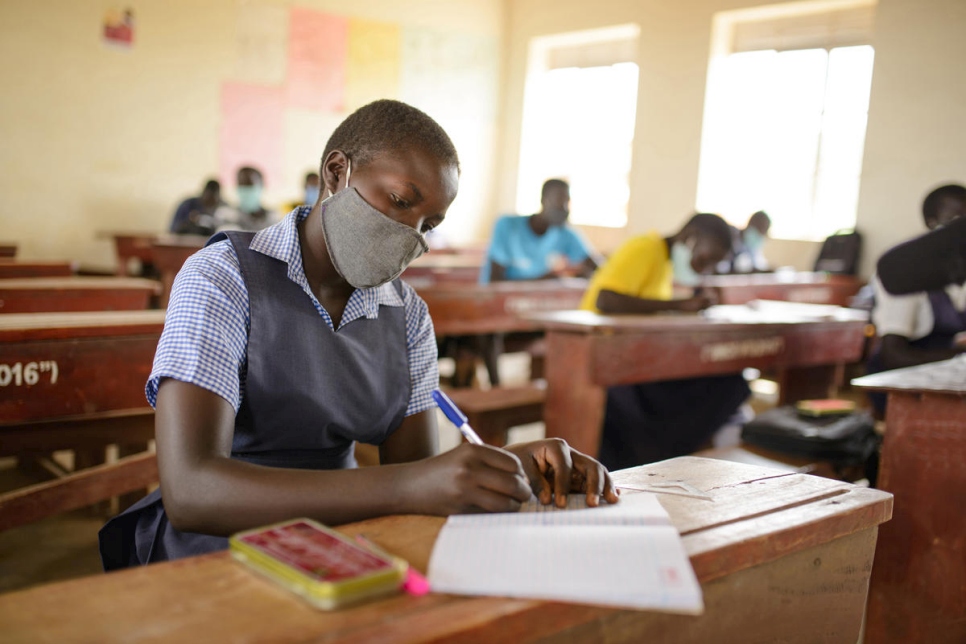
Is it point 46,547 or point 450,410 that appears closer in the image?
point 450,410

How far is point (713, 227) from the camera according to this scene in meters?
3.45

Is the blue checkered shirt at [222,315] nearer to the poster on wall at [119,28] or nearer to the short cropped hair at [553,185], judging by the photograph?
the short cropped hair at [553,185]

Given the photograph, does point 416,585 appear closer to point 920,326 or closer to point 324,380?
point 324,380

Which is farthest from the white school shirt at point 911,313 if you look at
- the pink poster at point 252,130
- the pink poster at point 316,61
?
the pink poster at point 316,61

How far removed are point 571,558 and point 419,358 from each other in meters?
0.64

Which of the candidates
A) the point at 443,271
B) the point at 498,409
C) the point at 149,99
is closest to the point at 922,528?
the point at 498,409

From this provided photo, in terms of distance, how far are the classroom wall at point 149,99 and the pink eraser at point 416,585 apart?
26.3ft

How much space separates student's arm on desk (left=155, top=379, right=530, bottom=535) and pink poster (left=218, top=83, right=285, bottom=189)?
26.2ft

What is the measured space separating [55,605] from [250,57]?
854 cm

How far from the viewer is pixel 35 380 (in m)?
1.90

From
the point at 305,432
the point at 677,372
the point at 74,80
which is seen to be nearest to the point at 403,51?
the point at 74,80

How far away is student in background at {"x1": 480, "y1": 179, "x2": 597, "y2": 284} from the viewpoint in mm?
5059

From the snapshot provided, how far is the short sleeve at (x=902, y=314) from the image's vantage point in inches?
124

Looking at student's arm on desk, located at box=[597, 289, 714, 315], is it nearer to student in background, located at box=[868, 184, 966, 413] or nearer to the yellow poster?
student in background, located at box=[868, 184, 966, 413]
